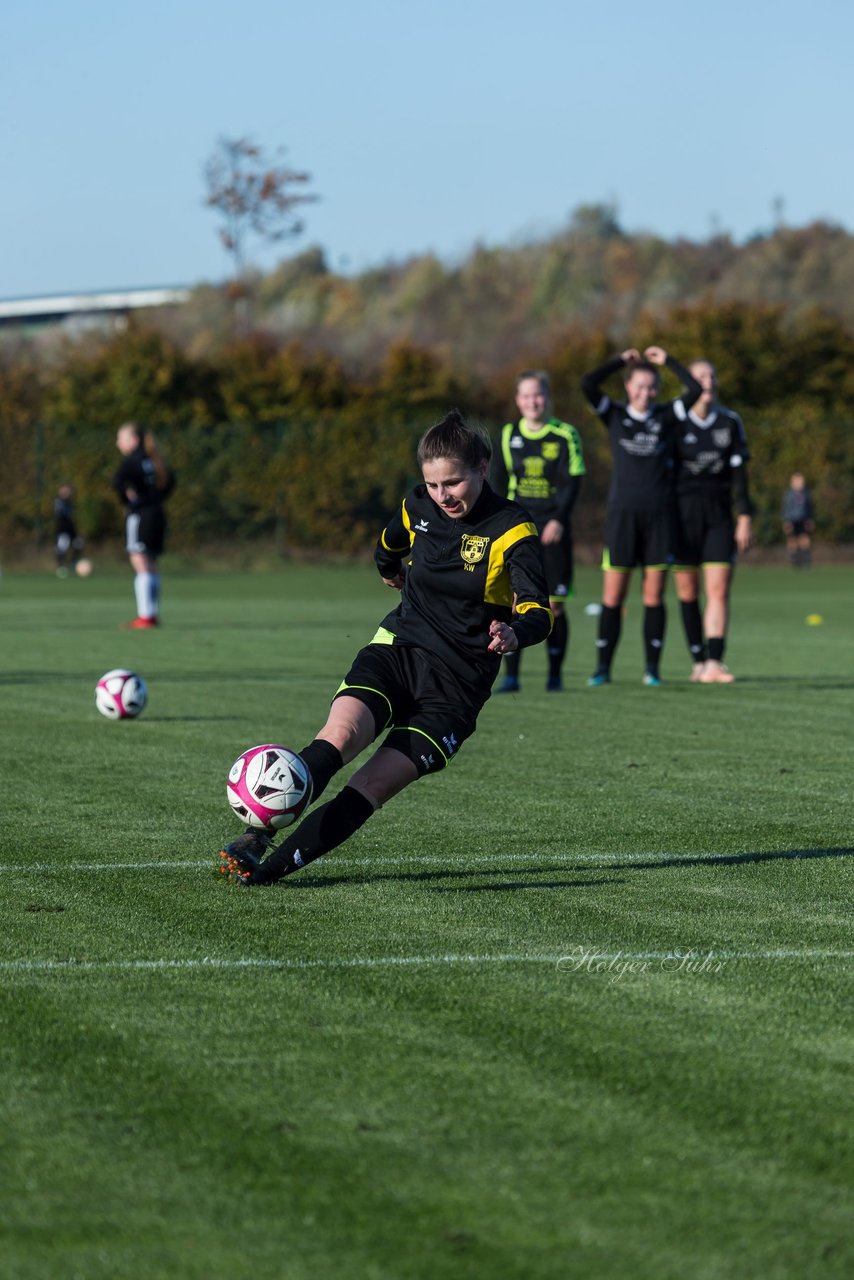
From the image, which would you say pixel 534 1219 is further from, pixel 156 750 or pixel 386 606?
pixel 386 606

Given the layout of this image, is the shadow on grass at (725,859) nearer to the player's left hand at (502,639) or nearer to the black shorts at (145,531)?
the player's left hand at (502,639)

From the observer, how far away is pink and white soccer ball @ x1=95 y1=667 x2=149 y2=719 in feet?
36.7

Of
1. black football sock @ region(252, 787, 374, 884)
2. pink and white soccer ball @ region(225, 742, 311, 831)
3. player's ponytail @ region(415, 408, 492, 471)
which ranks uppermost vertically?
player's ponytail @ region(415, 408, 492, 471)

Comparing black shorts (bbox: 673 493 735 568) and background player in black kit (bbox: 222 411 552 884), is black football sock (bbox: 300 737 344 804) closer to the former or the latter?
background player in black kit (bbox: 222 411 552 884)

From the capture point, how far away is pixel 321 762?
239 inches

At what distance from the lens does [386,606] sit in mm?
26047

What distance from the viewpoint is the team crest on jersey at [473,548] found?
20.5ft

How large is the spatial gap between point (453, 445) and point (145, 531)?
44.9 feet

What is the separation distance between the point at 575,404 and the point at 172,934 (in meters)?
38.2

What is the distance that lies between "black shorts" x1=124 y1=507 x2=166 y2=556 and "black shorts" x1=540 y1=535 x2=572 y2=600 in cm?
718

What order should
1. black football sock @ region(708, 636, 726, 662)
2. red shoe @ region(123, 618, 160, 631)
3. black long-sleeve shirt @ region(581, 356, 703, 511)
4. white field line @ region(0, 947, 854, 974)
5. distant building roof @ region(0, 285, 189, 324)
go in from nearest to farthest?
white field line @ region(0, 947, 854, 974), black long-sleeve shirt @ region(581, 356, 703, 511), black football sock @ region(708, 636, 726, 662), red shoe @ region(123, 618, 160, 631), distant building roof @ region(0, 285, 189, 324)

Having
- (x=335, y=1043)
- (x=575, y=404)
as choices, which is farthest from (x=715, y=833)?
(x=575, y=404)

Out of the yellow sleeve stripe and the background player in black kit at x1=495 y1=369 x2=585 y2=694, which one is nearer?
the yellow sleeve stripe

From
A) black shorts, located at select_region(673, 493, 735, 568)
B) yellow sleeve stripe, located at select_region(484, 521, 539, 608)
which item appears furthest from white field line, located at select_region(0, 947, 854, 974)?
black shorts, located at select_region(673, 493, 735, 568)
